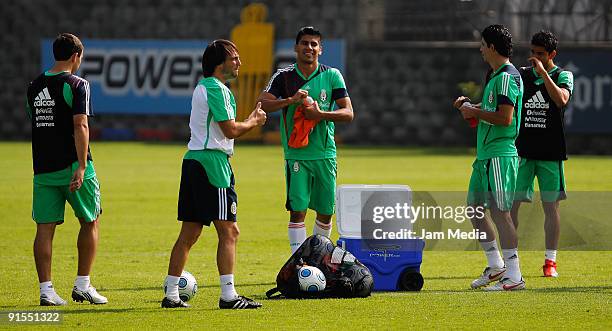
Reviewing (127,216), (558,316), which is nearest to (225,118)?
(558,316)

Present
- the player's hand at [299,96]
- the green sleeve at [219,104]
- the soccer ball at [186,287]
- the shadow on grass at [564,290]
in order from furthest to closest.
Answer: the shadow on grass at [564,290] → the player's hand at [299,96] → the soccer ball at [186,287] → the green sleeve at [219,104]

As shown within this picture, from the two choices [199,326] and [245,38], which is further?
[245,38]

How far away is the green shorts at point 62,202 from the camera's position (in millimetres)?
10961

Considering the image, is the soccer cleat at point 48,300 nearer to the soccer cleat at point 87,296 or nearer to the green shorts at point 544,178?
the soccer cleat at point 87,296

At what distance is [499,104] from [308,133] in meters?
1.77

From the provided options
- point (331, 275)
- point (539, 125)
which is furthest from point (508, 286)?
point (539, 125)

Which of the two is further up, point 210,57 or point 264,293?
point 210,57

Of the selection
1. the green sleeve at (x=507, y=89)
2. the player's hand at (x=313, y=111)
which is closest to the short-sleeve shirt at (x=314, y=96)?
the player's hand at (x=313, y=111)

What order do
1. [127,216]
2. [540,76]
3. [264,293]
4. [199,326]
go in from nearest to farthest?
[199,326]
[264,293]
[540,76]
[127,216]

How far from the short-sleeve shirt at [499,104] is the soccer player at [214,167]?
2443 millimetres

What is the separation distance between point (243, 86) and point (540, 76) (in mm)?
27175

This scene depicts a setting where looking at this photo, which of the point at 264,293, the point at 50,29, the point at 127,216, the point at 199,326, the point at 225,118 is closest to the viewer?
the point at 199,326

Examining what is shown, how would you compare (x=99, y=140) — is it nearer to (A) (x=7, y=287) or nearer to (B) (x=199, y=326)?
(A) (x=7, y=287)

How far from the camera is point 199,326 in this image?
32.0 ft
